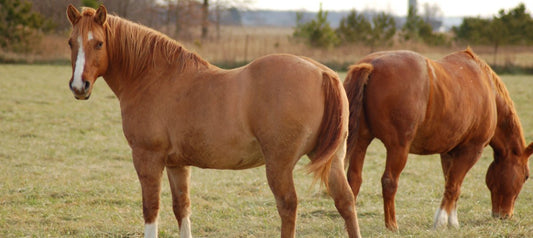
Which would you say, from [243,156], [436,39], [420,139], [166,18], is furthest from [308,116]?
[166,18]

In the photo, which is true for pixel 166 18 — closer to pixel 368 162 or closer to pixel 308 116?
pixel 368 162

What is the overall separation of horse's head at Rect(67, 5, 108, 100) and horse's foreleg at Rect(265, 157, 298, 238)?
1.34 metres

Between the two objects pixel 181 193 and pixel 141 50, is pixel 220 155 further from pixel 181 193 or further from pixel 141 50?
pixel 141 50

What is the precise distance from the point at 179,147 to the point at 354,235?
4.42 feet

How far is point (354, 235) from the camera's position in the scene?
147 inches

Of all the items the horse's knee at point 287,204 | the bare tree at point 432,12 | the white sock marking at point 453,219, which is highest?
the horse's knee at point 287,204

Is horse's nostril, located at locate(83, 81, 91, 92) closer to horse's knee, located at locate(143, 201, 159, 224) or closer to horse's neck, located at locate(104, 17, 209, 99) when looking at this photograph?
horse's neck, located at locate(104, 17, 209, 99)

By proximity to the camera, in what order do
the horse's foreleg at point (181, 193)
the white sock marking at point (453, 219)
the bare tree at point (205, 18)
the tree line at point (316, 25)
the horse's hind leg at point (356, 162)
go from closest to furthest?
the horse's foreleg at point (181, 193)
the horse's hind leg at point (356, 162)
the white sock marking at point (453, 219)
the tree line at point (316, 25)
the bare tree at point (205, 18)

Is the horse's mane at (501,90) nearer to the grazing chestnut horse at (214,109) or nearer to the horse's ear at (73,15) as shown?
the grazing chestnut horse at (214,109)

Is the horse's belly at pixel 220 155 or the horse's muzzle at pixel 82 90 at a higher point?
the horse's muzzle at pixel 82 90

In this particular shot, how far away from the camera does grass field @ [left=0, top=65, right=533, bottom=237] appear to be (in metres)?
4.89

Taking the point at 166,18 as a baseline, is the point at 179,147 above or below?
above

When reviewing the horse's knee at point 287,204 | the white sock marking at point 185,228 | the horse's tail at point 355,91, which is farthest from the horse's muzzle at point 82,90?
the horse's tail at point 355,91

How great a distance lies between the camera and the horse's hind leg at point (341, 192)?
3699 mm
